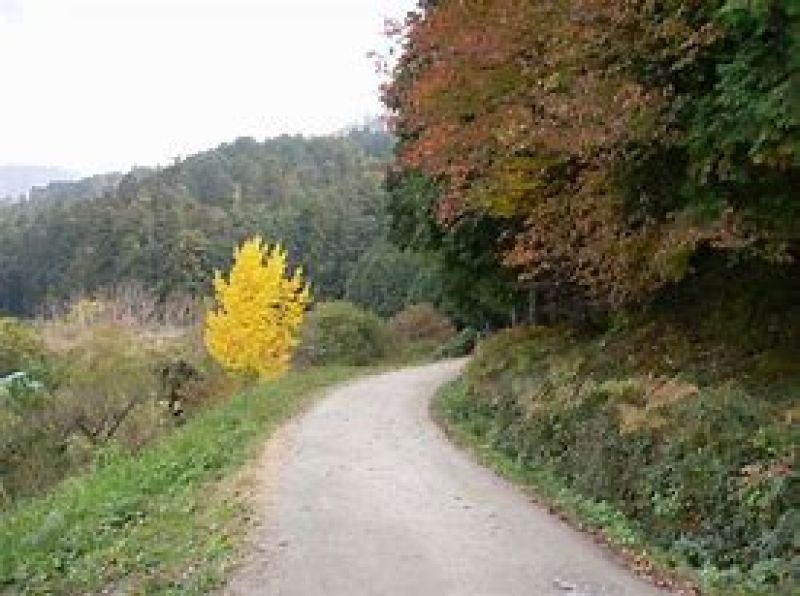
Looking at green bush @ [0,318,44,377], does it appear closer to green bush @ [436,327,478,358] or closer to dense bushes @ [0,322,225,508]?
dense bushes @ [0,322,225,508]

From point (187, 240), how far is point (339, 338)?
5037 cm

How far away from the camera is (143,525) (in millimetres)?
11336

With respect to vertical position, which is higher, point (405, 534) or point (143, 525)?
point (405, 534)

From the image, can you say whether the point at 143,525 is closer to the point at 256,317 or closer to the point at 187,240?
the point at 256,317

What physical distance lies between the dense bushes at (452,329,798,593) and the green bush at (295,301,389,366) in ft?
101

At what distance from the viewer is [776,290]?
13.8m

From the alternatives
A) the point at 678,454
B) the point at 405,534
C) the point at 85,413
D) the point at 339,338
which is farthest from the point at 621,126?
the point at 339,338

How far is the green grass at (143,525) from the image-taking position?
9.24 metres

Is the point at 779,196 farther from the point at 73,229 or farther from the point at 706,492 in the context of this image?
the point at 73,229

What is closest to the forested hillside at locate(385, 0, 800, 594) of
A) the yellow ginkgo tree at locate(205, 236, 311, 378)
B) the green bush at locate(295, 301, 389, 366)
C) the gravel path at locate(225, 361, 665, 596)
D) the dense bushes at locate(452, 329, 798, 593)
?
the dense bushes at locate(452, 329, 798, 593)

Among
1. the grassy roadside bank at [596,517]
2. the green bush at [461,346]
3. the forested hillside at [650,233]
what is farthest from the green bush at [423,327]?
the forested hillside at [650,233]

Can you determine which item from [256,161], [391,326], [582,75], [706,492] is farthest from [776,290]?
[256,161]

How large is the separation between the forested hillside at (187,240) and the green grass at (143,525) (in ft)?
166

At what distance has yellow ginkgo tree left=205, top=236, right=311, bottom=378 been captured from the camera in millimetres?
41594
